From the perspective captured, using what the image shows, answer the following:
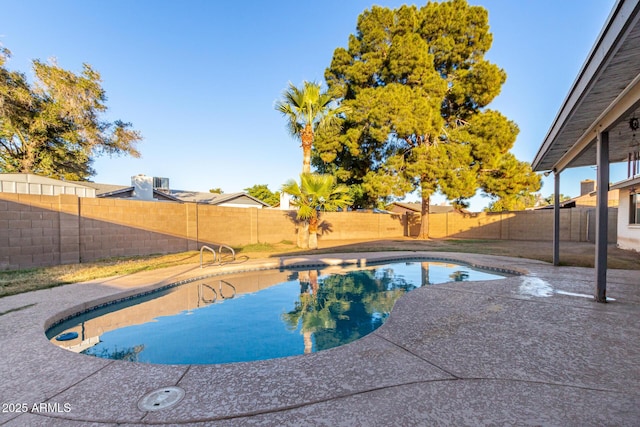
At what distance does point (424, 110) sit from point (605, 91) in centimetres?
1257

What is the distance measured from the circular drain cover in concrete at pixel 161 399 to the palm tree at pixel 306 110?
1050 cm

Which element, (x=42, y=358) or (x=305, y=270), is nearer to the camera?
(x=42, y=358)

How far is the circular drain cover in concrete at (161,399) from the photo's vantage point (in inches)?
76.5

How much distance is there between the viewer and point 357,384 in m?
2.18

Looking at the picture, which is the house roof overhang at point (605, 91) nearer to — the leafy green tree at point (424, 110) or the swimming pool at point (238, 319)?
the swimming pool at point (238, 319)

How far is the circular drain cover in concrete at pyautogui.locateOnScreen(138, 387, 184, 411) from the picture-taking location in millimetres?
1944

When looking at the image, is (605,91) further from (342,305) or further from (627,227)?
(627,227)

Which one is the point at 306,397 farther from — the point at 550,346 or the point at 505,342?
the point at 550,346

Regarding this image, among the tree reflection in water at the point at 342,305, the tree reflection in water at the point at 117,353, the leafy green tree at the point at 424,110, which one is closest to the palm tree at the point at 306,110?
the leafy green tree at the point at 424,110

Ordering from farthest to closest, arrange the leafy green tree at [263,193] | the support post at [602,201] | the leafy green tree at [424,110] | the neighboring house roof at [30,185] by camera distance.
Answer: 1. the leafy green tree at [263,193]
2. the leafy green tree at [424,110]
3. the neighboring house roof at [30,185]
4. the support post at [602,201]

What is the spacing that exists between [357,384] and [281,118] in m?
12.2

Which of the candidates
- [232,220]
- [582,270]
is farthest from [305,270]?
[582,270]

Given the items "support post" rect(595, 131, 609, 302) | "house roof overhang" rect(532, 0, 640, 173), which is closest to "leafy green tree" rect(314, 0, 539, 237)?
"house roof overhang" rect(532, 0, 640, 173)

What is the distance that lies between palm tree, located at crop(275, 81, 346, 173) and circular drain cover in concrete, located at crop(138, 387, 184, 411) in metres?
10.5
